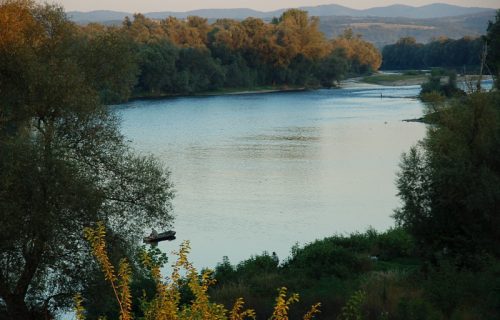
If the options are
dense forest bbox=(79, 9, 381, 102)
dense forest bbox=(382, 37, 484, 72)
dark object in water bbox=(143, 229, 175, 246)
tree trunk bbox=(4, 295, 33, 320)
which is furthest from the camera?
dense forest bbox=(382, 37, 484, 72)

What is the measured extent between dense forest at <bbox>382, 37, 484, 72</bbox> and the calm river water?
55.0 m

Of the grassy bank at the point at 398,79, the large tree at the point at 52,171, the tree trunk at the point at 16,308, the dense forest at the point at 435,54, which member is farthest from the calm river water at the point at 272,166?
the dense forest at the point at 435,54

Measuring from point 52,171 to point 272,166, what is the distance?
28835 millimetres

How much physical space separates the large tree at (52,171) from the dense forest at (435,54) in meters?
106

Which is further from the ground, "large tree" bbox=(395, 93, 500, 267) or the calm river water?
"large tree" bbox=(395, 93, 500, 267)

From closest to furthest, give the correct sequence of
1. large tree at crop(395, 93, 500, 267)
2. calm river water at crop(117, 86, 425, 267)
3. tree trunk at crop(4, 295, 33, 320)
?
1. tree trunk at crop(4, 295, 33, 320)
2. large tree at crop(395, 93, 500, 267)
3. calm river water at crop(117, 86, 425, 267)

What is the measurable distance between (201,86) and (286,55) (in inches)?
717

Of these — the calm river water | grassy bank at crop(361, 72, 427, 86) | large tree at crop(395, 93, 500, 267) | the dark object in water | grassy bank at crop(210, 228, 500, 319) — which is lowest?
grassy bank at crop(361, 72, 427, 86)

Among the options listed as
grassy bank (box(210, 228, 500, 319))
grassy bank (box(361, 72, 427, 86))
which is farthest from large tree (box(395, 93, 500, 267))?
grassy bank (box(361, 72, 427, 86))

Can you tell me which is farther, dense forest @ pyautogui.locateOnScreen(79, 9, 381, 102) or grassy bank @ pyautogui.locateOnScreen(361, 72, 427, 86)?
grassy bank @ pyautogui.locateOnScreen(361, 72, 427, 86)

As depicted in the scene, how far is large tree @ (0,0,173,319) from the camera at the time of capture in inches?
699

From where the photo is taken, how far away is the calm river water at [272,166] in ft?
101

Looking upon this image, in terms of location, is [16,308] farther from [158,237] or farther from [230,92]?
[230,92]

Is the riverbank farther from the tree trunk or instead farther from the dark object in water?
the tree trunk
